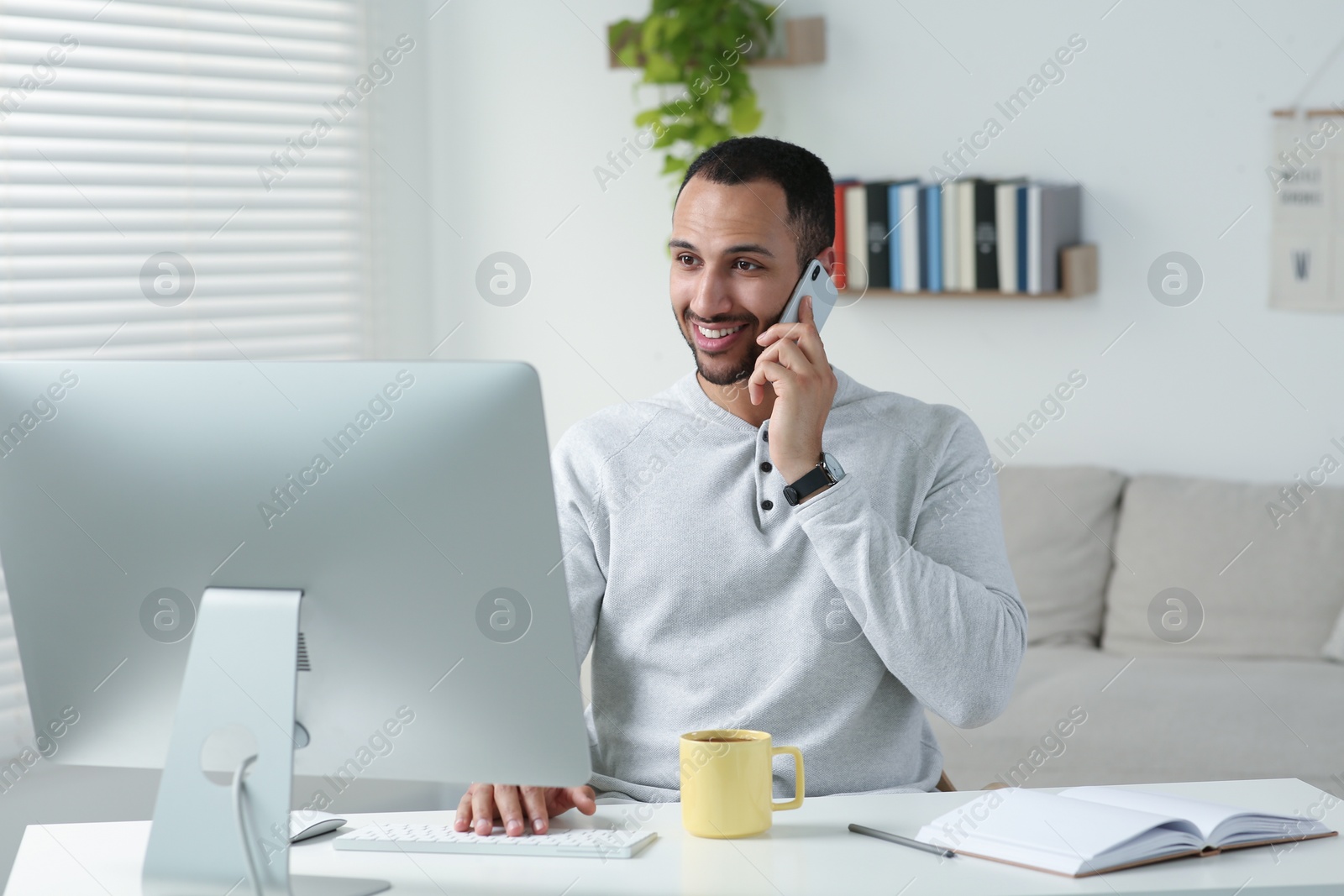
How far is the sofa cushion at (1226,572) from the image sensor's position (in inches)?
120

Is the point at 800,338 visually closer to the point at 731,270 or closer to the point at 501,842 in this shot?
the point at 731,270

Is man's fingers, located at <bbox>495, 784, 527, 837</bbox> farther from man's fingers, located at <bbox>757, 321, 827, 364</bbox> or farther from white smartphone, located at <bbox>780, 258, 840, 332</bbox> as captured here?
white smartphone, located at <bbox>780, 258, 840, 332</bbox>

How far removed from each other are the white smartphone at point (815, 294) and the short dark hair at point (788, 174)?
0.02 meters

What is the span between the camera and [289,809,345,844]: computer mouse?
4.27 ft

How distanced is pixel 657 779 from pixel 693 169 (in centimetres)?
87

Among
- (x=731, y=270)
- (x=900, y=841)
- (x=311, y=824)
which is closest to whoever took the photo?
(x=900, y=841)

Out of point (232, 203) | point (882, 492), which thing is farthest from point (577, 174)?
point (882, 492)

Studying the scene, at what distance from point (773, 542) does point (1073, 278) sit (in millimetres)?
1983

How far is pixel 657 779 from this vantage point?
5.33 ft

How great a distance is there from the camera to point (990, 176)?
11.7 feet

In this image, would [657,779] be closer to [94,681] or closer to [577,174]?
[94,681]

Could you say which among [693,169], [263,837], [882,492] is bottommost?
[263,837]

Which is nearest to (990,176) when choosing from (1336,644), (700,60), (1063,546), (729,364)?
(700,60)

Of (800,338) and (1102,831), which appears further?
(800,338)
